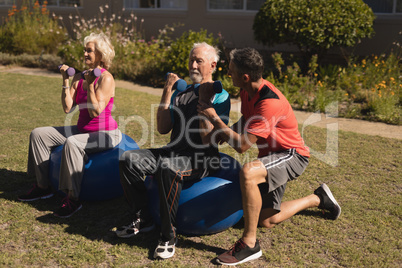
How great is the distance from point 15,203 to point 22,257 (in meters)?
1.02

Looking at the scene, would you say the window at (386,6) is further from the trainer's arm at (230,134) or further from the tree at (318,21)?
the trainer's arm at (230,134)

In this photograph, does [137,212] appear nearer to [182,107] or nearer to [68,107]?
[182,107]

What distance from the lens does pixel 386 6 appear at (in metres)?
10.6

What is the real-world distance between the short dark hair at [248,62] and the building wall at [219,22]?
8.03 meters

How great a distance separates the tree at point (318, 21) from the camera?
8555mm

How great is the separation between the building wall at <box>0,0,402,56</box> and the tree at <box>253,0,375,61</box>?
5.78 feet

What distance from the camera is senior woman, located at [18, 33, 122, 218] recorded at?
3.89 m

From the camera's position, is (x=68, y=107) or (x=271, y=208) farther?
(x=68, y=107)

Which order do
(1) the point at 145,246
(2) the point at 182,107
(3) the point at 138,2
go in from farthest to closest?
(3) the point at 138,2
(2) the point at 182,107
(1) the point at 145,246

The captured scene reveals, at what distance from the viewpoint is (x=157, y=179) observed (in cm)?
337

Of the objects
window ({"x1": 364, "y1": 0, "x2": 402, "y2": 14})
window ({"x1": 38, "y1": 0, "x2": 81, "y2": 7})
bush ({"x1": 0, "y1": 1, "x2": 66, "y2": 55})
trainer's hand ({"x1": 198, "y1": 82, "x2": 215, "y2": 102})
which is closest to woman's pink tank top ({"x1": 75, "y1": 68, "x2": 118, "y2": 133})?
trainer's hand ({"x1": 198, "y1": 82, "x2": 215, "y2": 102})

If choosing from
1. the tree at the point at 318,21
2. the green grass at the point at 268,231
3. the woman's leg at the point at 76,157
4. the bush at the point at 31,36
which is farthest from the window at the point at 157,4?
the woman's leg at the point at 76,157

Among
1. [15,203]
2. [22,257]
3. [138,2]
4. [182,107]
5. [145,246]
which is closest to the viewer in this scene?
[22,257]

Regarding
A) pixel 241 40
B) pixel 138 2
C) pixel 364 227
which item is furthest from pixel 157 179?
pixel 138 2
